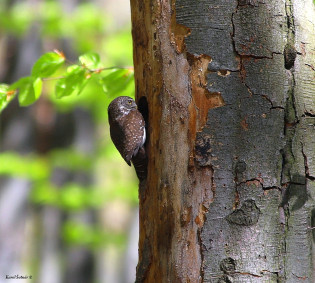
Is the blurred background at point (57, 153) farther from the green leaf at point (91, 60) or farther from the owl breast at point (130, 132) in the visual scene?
the owl breast at point (130, 132)

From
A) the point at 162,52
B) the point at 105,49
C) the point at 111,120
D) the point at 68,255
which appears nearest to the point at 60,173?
the point at 68,255

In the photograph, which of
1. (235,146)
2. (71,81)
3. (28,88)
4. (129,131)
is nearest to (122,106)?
(129,131)

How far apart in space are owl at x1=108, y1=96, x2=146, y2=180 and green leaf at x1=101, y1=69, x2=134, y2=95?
0.39 meters

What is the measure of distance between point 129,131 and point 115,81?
2.32 ft

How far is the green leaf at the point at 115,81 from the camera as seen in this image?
3217 millimetres

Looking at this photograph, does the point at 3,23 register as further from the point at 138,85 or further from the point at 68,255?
the point at 138,85

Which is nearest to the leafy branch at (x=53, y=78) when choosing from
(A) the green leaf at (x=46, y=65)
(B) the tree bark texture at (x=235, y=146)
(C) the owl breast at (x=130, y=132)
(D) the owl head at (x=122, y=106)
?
(A) the green leaf at (x=46, y=65)

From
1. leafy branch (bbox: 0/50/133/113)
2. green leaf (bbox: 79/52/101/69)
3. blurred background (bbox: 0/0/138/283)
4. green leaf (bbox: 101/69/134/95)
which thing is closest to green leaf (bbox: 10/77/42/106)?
leafy branch (bbox: 0/50/133/113)

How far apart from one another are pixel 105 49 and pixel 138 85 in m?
6.68

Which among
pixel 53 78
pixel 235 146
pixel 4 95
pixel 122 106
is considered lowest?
pixel 235 146

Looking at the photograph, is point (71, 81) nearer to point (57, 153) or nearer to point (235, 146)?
point (235, 146)

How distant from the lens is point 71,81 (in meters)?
3.06

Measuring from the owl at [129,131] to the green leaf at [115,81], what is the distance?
391 millimetres

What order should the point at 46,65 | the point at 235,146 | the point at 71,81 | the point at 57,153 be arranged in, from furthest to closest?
the point at 57,153
the point at 71,81
the point at 46,65
the point at 235,146
